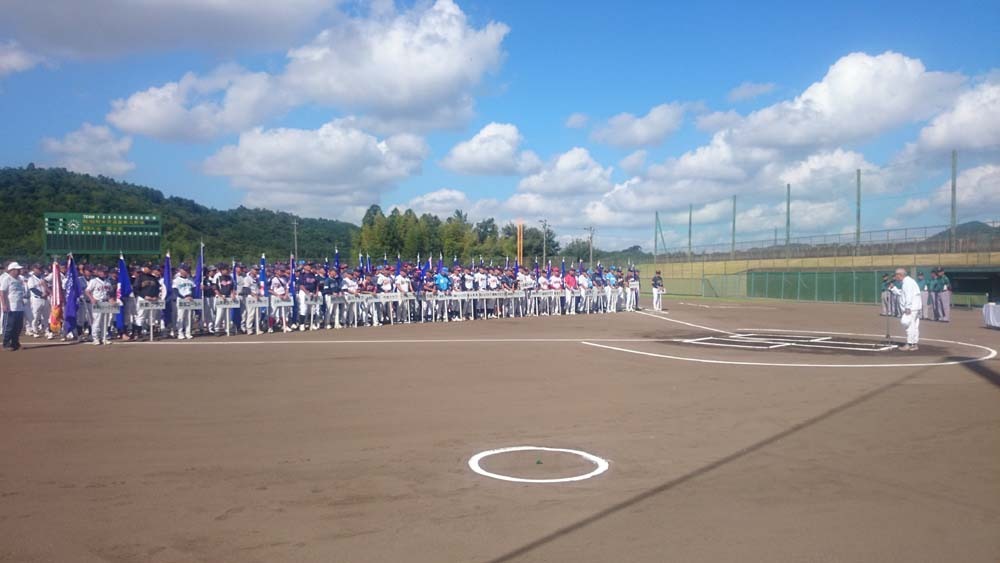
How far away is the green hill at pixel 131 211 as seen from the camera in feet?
148

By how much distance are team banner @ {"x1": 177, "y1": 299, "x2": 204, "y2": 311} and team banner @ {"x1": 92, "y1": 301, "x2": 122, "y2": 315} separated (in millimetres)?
1390

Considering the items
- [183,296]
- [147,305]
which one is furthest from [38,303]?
[183,296]

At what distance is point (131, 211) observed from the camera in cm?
5316

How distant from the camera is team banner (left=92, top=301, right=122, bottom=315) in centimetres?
1717

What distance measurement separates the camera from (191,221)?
63.9m

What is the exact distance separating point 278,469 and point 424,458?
4.66 feet

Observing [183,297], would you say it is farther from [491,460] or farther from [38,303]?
[491,460]

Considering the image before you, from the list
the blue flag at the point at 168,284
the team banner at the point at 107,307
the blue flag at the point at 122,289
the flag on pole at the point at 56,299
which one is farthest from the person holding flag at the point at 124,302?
the flag on pole at the point at 56,299

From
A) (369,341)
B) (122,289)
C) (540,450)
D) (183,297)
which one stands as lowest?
(540,450)

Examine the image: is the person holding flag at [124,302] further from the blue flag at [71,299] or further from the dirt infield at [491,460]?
the dirt infield at [491,460]

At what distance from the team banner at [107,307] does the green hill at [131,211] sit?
60.2 feet

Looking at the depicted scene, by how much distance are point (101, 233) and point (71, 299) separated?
15.2 m

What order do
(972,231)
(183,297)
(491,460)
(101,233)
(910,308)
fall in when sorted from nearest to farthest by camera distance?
(491,460), (910,308), (183,297), (101,233), (972,231)

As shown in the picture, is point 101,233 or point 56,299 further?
point 101,233
